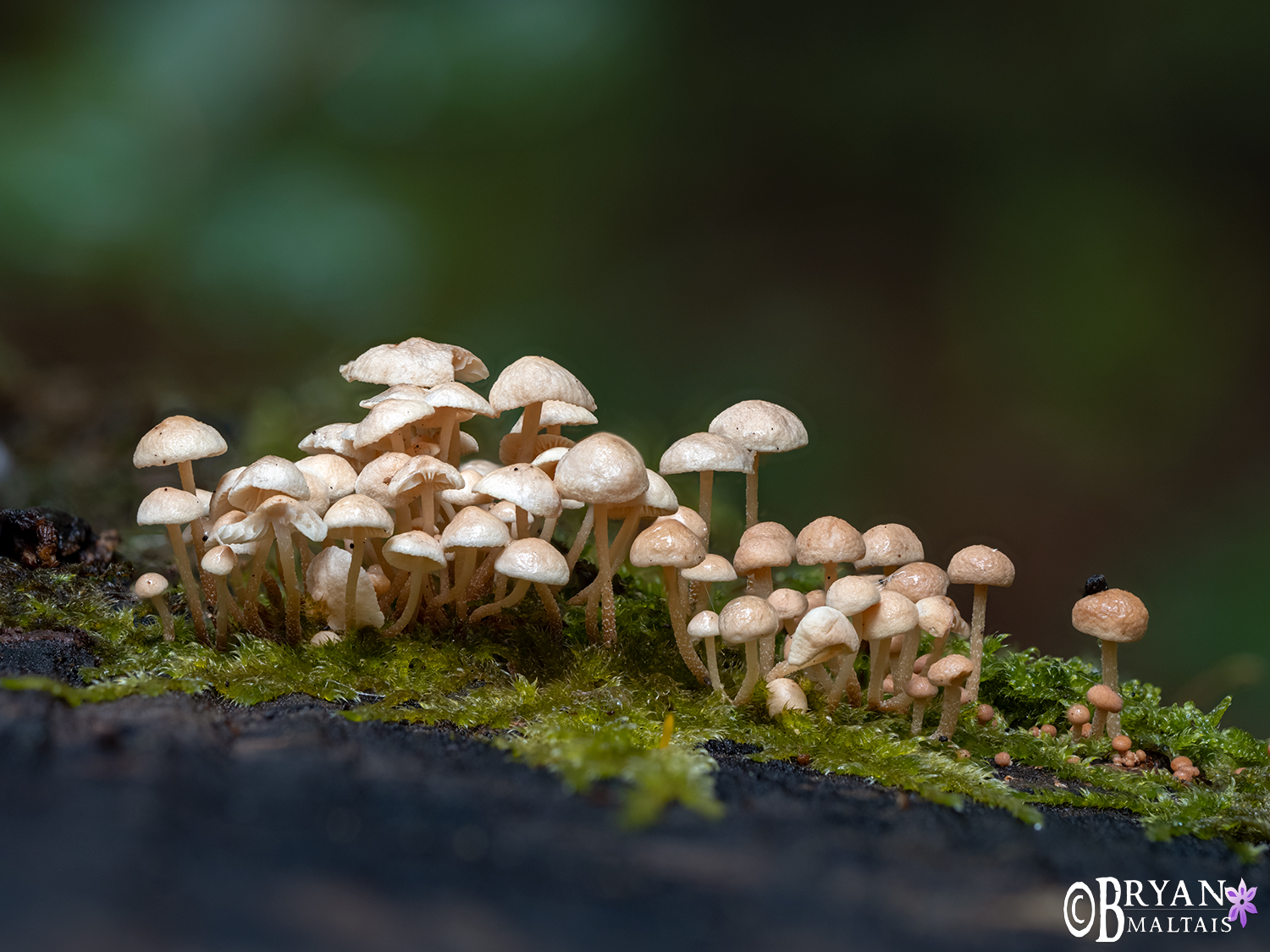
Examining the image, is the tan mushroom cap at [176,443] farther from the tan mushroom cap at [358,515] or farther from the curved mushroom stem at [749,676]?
the curved mushroom stem at [749,676]

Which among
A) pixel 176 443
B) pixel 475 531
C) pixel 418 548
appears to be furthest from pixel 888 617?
pixel 176 443

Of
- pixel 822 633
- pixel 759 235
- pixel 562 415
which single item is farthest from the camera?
pixel 759 235

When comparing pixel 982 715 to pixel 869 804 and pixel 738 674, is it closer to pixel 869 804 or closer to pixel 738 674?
pixel 738 674

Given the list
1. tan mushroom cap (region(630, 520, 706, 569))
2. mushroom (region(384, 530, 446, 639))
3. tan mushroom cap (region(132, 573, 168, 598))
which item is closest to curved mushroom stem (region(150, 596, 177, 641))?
tan mushroom cap (region(132, 573, 168, 598))

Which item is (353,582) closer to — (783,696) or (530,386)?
(530,386)

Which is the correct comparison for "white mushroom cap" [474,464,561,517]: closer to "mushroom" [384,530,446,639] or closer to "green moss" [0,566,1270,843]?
"mushroom" [384,530,446,639]

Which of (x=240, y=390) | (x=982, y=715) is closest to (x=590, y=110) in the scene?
(x=240, y=390)
